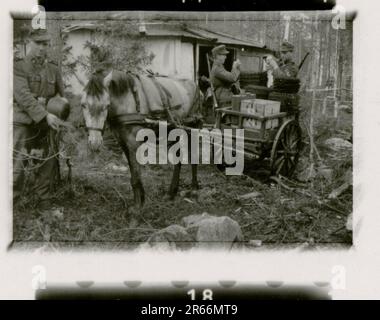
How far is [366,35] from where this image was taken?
15.8ft

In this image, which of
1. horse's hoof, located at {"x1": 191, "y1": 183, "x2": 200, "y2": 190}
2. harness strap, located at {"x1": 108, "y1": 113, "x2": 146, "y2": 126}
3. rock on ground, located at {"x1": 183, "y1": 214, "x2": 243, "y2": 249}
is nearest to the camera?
rock on ground, located at {"x1": 183, "y1": 214, "x2": 243, "y2": 249}

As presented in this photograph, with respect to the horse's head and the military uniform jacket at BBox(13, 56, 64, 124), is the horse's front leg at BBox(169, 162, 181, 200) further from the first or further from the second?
the military uniform jacket at BBox(13, 56, 64, 124)

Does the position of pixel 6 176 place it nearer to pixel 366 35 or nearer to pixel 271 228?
pixel 271 228

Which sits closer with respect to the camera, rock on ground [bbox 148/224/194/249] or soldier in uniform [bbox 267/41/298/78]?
rock on ground [bbox 148/224/194/249]

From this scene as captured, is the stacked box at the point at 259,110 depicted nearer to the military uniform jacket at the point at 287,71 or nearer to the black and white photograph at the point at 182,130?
the black and white photograph at the point at 182,130

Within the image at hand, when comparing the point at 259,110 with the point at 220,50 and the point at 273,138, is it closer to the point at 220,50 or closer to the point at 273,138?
the point at 273,138

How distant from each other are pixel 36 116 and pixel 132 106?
96 cm

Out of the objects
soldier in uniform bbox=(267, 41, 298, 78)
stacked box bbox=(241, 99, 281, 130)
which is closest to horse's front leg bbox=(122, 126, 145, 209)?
stacked box bbox=(241, 99, 281, 130)

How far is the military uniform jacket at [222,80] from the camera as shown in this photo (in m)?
4.98

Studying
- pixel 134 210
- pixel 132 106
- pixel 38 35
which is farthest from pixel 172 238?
pixel 38 35

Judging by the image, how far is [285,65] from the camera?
496 cm

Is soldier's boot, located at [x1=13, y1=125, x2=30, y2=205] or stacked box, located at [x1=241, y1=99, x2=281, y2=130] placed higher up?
stacked box, located at [x1=241, y1=99, x2=281, y2=130]

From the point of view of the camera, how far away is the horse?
4863 millimetres
